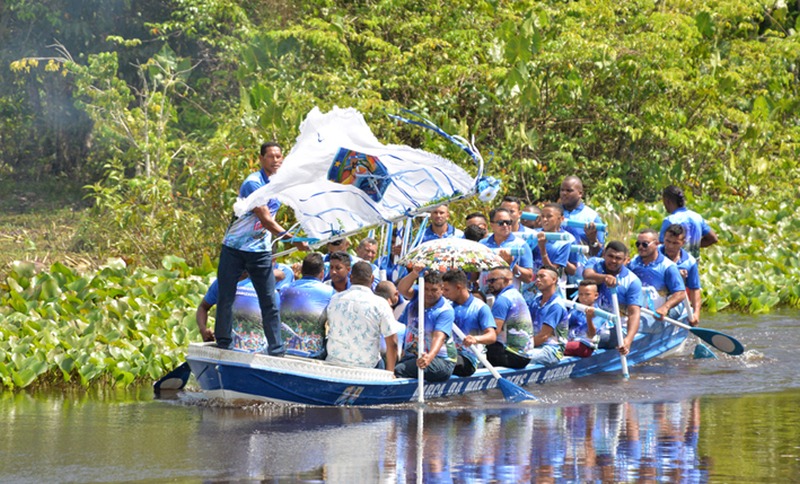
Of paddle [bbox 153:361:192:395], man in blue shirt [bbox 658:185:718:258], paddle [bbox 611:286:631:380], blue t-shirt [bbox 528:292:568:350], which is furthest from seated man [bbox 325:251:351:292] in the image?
man in blue shirt [bbox 658:185:718:258]

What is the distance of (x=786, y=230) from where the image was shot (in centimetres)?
2152

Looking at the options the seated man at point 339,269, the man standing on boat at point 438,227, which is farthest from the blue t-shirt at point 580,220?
the seated man at point 339,269

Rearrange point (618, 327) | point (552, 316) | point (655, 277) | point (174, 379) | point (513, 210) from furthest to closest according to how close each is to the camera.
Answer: point (655, 277), point (513, 210), point (618, 327), point (552, 316), point (174, 379)

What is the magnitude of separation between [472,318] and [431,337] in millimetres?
556

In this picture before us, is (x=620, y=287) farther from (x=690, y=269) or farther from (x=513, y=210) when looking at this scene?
(x=513, y=210)

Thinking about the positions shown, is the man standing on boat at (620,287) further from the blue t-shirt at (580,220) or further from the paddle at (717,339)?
the blue t-shirt at (580,220)

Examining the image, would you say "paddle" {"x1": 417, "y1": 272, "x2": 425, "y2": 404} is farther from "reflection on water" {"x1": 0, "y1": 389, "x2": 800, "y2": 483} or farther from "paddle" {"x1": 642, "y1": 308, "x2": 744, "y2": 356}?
"paddle" {"x1": 642, "y1": 308, "x2": 744, "y2": 356}

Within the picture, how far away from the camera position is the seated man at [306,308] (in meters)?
11.6

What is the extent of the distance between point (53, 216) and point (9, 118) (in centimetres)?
358

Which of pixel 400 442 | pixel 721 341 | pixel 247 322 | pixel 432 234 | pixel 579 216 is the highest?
pixel 579 216

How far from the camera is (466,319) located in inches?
479

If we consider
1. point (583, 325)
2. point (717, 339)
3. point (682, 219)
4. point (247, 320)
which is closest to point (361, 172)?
point (247, 320)

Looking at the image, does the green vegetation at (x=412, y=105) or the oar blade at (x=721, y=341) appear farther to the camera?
the green vegetation at (x=412, y=105)

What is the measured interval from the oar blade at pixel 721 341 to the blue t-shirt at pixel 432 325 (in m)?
3.95
